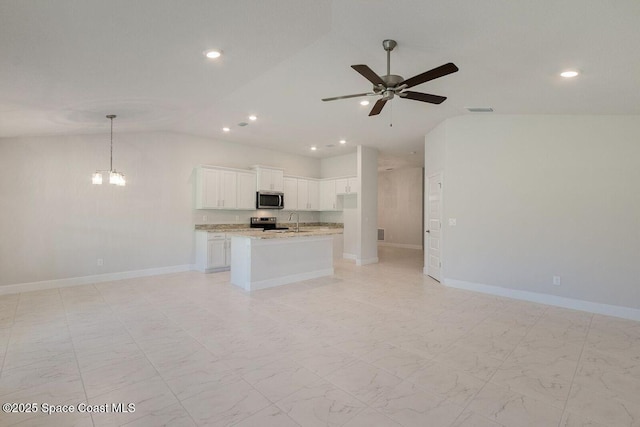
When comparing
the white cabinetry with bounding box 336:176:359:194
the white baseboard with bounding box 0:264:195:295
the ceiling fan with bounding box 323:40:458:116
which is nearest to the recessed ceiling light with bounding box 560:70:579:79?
the ceiling fan with bounding box 323:40:458:116

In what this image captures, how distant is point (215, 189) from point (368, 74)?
4.80 m

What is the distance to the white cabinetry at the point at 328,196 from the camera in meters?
8.41

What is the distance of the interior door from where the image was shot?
5566 millimetres

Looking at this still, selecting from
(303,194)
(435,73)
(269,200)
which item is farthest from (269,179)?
(435,73)

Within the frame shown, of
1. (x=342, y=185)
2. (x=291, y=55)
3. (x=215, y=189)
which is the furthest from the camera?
(x=342, y=185)

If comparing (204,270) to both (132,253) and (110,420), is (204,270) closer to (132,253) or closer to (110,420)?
(132,253)

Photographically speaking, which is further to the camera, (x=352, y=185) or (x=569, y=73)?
(x=352, y=185)

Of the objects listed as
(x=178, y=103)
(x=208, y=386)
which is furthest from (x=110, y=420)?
(x=178, y=103)

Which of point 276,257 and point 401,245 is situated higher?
point 276,257

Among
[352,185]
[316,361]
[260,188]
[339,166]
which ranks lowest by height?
[316,361]

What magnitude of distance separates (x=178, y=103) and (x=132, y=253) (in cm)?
333

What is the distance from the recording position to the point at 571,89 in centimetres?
335

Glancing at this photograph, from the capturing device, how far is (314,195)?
Result: 28.3 ft

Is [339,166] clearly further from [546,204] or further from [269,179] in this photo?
[546,204]
